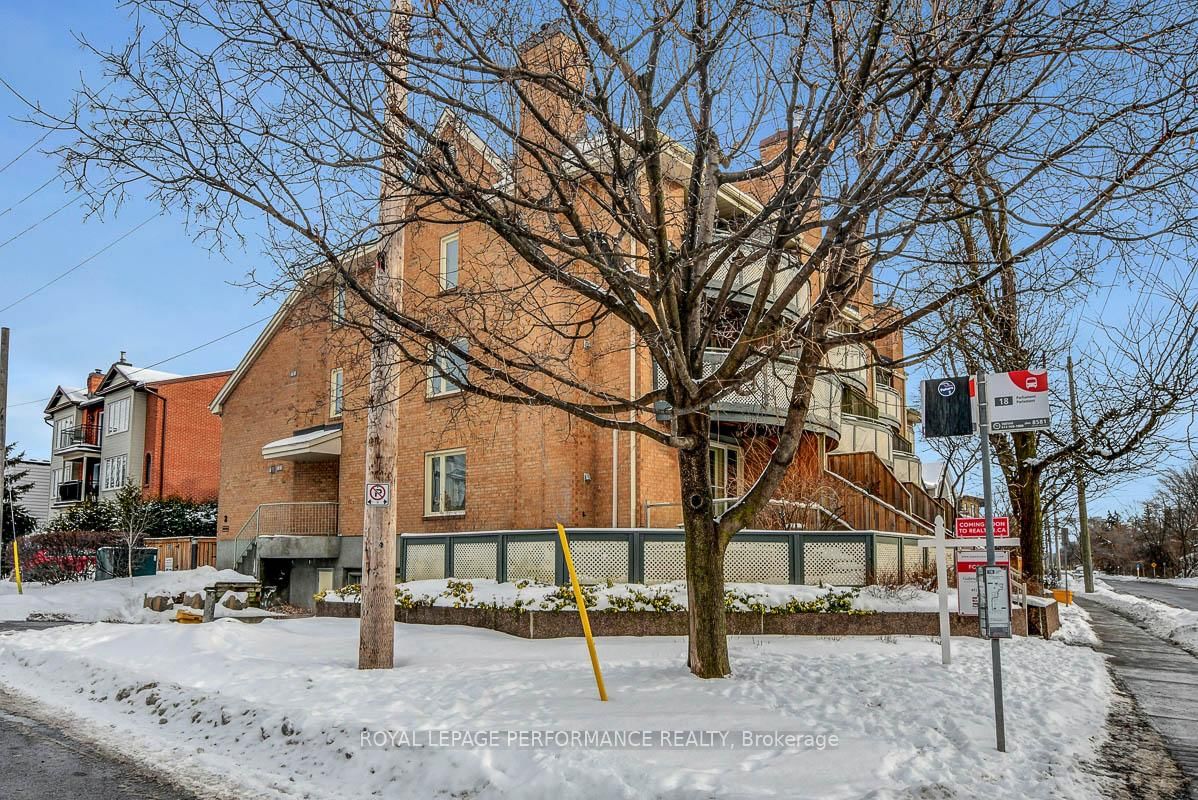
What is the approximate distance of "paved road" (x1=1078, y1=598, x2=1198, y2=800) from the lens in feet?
24.4

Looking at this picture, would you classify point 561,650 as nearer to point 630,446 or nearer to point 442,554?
point 442,554

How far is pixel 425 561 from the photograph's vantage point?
1589 centimetres

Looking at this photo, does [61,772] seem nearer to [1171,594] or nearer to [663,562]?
[663,562]

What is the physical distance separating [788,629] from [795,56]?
7.94 m

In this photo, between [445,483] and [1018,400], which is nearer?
[1018,400]

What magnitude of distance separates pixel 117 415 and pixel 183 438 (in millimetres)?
5377

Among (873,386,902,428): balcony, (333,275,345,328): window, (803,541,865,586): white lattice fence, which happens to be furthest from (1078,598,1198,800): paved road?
(873,386,902,428): balcony

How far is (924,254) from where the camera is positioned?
27.1 ft

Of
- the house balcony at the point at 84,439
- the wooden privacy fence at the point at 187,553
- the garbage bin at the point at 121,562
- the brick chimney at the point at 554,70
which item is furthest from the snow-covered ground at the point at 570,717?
the house balcony at the point at 84,439

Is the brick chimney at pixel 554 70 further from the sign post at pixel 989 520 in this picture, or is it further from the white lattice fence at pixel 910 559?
the white lattice fence at pixel 910 559

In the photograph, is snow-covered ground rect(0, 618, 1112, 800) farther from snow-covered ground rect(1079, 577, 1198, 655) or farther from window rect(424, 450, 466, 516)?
window rect(424, 450, 466, 516)

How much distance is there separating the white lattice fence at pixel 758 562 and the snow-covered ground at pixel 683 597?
352mm

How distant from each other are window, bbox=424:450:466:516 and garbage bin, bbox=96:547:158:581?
38.8 feet

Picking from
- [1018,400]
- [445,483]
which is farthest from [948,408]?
[445,483]
